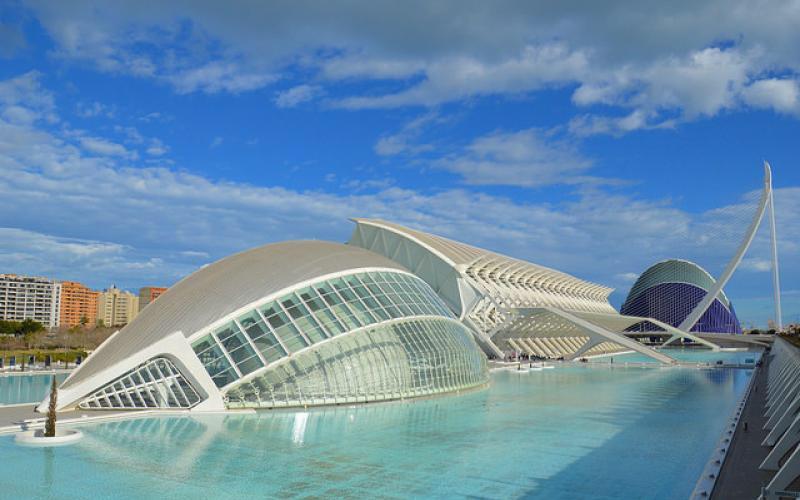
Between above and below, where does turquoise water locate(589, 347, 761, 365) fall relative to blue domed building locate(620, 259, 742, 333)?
below

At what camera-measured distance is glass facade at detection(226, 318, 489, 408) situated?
2094 centimetres

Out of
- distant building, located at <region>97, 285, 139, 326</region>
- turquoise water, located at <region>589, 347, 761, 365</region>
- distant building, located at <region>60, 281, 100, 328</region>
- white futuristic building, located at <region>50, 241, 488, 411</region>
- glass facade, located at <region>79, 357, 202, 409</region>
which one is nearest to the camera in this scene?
glass facade, located at <region>79, 357, 202, 409</region>

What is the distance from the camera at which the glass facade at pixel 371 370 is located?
2094 centimetres

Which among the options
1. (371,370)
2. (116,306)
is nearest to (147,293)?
(116,306)

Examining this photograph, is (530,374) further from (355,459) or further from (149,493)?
(149,493)

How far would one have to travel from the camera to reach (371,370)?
22984mm

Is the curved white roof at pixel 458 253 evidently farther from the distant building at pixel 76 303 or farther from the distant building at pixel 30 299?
the distant building at pixel 76 303

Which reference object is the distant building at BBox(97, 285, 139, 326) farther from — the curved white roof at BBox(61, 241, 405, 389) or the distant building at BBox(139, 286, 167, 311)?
the curved white roof at BBox(61, 241, 405, 389)

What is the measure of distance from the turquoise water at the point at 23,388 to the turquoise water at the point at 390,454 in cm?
873

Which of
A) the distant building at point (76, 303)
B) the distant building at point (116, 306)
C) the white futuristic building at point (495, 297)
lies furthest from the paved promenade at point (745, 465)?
the distant building at point (116, 306)

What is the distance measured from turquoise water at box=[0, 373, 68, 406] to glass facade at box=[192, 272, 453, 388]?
800 centimetres

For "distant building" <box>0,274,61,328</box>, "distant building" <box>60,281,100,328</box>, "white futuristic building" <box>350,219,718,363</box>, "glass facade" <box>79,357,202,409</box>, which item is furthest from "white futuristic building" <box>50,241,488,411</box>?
"distant building" <box>60,281,100,328</box>

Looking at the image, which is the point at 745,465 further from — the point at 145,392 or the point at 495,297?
the point at 495,297

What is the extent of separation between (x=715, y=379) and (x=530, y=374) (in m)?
10.6
